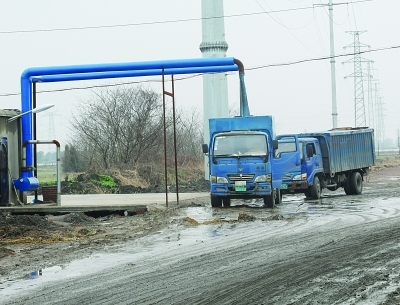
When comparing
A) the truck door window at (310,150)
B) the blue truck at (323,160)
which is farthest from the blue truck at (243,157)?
the truck door window at (310,150)

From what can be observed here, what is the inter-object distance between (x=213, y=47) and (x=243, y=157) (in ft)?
37.2

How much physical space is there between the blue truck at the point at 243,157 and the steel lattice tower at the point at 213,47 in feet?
31.1

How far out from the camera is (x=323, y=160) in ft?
94.4

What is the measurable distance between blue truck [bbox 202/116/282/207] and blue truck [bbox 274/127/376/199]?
1.01 meters

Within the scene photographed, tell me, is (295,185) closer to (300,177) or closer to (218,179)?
(300,177)

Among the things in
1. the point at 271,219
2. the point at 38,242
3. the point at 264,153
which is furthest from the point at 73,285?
the point at 264,153

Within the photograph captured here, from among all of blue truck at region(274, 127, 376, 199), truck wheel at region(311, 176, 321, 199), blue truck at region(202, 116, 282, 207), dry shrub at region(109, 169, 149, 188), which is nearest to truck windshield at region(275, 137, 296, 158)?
blue truck at region(274, 127, 376, 199)

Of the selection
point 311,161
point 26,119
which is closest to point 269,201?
point 311,161

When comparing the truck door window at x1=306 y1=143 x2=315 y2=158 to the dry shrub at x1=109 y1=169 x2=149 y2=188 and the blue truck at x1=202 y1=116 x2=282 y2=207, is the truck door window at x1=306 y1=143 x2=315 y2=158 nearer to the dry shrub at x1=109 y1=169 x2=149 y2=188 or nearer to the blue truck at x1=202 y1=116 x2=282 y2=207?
the blue truck at x1=202 y1=116 x2=282 y2=207

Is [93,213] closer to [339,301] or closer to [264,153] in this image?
[264,153]

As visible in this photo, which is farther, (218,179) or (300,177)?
(300,177)

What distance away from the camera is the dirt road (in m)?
8.61

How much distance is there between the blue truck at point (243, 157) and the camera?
22859 millimetres

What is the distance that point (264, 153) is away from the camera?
22953 mm
